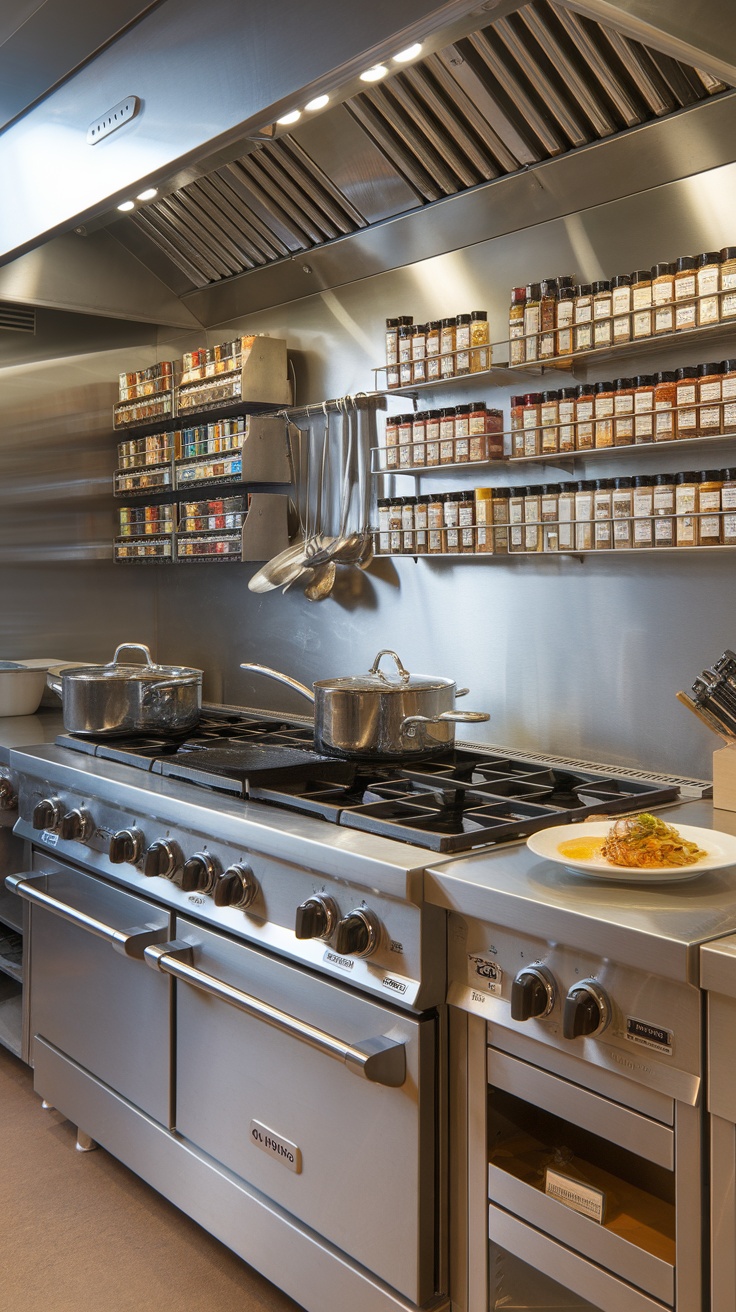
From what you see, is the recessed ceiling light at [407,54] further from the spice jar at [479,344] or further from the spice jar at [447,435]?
the spice jar at [447,435]

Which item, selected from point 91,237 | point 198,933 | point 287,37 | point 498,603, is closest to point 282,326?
point 91,237

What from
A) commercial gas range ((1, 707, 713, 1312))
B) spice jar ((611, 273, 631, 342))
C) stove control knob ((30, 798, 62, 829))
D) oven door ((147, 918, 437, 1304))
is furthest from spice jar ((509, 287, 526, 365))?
stove control knob ((30, 798, 62, 829))

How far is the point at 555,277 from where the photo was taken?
215cm

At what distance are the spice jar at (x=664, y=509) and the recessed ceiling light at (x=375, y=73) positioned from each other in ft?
2.61

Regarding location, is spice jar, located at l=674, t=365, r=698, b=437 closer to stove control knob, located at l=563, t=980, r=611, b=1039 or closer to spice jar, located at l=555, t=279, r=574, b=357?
spice jar, located at l=555, t=279, r=574, b=357

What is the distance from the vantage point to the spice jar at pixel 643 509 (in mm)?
1896

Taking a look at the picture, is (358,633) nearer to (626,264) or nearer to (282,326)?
(282,326)

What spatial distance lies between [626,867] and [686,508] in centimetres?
77

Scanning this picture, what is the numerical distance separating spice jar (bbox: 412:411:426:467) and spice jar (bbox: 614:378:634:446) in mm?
537

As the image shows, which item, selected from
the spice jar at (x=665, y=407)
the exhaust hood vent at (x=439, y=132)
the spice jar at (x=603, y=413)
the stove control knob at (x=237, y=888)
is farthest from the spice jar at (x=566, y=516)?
the stove control knob at (x=237, y=888)

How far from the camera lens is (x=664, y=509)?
1.87 meters

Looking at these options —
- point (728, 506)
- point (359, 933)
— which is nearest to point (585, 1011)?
point (359, 933)

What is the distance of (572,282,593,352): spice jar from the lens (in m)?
1.97

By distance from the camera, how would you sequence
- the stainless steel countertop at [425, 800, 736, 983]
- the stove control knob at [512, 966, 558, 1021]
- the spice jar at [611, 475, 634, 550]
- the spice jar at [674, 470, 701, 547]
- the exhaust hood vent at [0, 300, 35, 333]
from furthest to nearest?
the exhaust hood vent at [0, 300, 35, 333] → the spice jar at [611, 475, 634, 550] → the spice jar at [674, 470, 701, 547] → the stove control knob at [512, 966, 558, 1021] → the stainless steel countertop at [425, 800, 736, 983]
